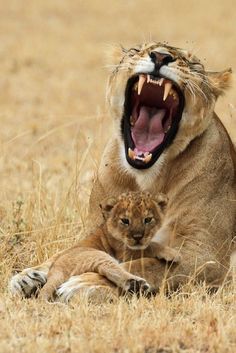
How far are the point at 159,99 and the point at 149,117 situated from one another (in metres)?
0.13

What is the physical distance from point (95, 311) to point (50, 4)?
17179 mm

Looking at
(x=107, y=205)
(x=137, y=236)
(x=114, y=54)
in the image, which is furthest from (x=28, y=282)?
(x=114, y=54)

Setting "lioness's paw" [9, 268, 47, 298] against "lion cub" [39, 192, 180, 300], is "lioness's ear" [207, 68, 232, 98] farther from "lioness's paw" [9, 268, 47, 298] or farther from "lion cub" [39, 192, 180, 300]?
"lioness's paw" [9, 268, 47, 298]

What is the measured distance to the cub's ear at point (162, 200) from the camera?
5.83m

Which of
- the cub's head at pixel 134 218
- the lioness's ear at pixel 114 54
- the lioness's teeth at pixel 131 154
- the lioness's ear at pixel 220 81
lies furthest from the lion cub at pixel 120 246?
the lioness's ear at pixel 114 54

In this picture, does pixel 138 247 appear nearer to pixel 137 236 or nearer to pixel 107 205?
pixel 137 236

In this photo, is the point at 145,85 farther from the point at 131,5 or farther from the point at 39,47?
the point at 131,5

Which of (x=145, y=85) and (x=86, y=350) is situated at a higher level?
(x=145, y=85)

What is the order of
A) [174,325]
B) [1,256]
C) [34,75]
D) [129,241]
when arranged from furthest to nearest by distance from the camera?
[34,75]
[1,256]
[129,241]
[174,325]

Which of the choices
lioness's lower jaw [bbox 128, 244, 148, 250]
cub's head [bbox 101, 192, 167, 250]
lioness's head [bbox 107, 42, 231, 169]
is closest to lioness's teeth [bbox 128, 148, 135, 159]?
→ lioness's head [bbox 107, 42, 231, 169]

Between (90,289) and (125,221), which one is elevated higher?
(125,221)

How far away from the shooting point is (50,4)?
2197 centimetres

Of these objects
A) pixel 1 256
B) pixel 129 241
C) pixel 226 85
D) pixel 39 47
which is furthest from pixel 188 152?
pixel 39 47

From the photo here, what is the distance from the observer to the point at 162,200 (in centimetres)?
585
